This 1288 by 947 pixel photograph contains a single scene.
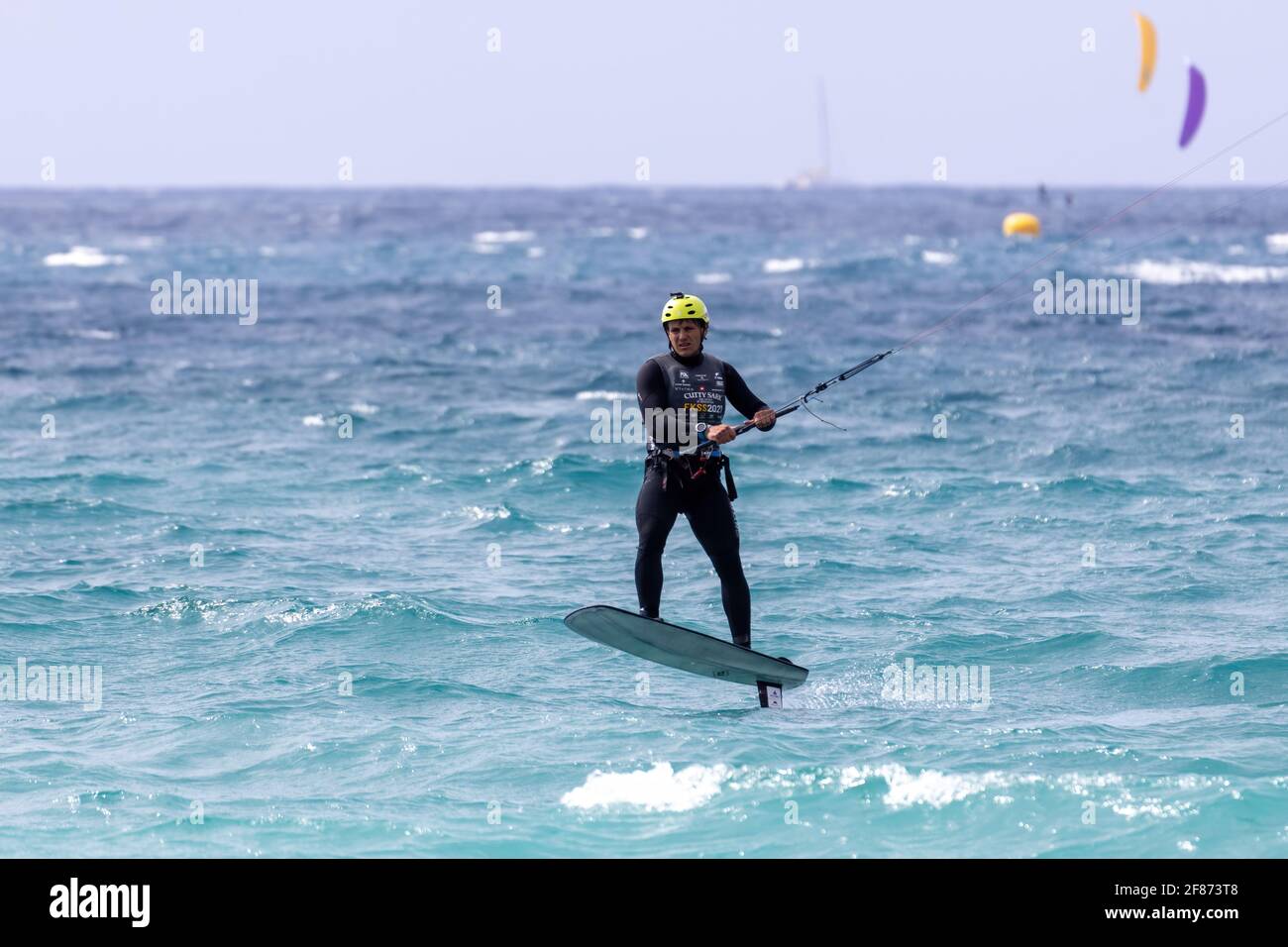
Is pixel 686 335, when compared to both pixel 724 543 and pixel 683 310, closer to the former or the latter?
pixel 683 310

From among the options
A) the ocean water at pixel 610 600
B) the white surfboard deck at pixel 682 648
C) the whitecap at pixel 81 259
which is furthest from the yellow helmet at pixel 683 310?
the whitecap at pixel 81 259

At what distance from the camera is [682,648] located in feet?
38.3

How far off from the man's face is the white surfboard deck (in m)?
1.88

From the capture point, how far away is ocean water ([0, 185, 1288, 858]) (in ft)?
34.3

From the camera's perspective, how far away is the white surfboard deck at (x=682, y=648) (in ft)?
37.3

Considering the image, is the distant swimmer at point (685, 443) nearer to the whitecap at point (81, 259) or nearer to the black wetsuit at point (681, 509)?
the black wetsuit at point (681, 509)

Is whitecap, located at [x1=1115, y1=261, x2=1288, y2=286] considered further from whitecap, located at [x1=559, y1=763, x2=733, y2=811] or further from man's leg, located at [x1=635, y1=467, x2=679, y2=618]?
whitecap, located at [x1=559, y1=763, x2=733, y2=811]

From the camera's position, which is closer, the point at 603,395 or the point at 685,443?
the point at 685,443

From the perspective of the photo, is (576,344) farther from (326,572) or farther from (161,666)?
(161,666)

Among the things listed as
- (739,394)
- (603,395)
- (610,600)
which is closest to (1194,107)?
(603,395)

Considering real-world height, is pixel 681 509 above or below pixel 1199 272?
below

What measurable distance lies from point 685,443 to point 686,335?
0.76m

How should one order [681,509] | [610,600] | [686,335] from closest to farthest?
[686,335]
[681,509]
[610,600]

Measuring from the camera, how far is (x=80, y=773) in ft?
36.0
